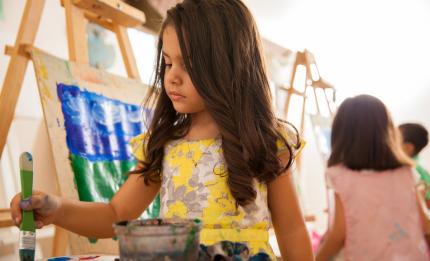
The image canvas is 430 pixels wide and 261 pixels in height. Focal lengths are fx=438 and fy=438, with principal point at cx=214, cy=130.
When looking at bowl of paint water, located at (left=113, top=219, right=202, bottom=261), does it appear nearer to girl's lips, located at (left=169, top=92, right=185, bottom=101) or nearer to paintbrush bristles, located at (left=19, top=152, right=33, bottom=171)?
paintbrush bristles, located at (left=19, top=152, right=33, bottom=171)

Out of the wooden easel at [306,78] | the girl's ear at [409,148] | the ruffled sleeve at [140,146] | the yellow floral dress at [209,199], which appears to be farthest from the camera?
the wooden easel at [306,78]

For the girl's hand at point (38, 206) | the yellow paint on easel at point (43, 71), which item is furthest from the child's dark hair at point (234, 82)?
the yellow paint on easel at point (43, 71)

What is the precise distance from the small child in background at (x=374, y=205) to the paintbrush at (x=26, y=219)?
118 cm

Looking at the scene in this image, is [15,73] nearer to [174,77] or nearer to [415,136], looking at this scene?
[174,77]

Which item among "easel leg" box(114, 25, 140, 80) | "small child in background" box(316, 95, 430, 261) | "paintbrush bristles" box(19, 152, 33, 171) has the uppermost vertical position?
"easel leg" box(114, 25, 140, 80)

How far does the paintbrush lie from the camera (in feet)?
2.44

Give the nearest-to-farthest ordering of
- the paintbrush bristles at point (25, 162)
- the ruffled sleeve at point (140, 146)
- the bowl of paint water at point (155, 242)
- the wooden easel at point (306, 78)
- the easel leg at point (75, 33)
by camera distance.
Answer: the bowl of paint water at point (155, 242)
the paintbrush bristles at point (25, 162)
the ruffled sleeve at point (140, 146)
the easel leg at point (75, 33)
the wooden easel at point (306, 78)

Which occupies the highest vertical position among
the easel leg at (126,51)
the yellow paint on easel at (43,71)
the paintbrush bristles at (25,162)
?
the easel leg at (126,51)

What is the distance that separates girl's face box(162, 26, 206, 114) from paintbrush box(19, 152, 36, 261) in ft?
1.16

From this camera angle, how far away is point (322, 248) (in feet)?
5.59

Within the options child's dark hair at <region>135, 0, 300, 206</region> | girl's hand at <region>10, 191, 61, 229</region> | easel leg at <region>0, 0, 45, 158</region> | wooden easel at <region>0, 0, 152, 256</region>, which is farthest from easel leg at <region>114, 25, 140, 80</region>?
girl's hand at <region>10, 191, 61, 229</region>

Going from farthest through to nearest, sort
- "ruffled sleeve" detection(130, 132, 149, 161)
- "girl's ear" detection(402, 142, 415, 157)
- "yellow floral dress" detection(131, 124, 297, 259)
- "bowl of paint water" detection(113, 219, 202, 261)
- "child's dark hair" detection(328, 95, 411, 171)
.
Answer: "girl's ear" detection(402, 142, 415, 157)
"child's dark hair" detection(328, 95, 411, 171)
"ruffled sleeve" detection(130, 132, 149, 161)
"yellow floral dress" detection(131, 124, 297, 259)
"bowl of paint water" detection(113, 219, 202, 261)

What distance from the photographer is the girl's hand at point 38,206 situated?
0.79 metres

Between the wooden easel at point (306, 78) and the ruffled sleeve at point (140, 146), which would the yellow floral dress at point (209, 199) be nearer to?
the ruffled sleeve at point (140, 146)
